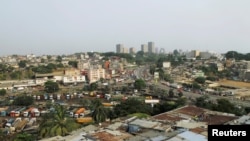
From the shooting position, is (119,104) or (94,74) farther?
(94,74)

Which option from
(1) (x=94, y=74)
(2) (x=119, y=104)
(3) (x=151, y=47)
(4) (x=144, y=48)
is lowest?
(2) (x=119, y=104)

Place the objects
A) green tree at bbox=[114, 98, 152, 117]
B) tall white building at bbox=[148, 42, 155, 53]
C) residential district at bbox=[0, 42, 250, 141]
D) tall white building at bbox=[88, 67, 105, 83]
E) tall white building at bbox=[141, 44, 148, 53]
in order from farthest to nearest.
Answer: tall white building at bbox=[148, 42, 155, 53]
tall white building at bbox=[141, 44, 148, 53]
tall white building at bbox=[88, 67, 105, 83]
green tree at bbox=[114, 98, 152, 117]
residential district at bbox=[0, 42, 250, 141]

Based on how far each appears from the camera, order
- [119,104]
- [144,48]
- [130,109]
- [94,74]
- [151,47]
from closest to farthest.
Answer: [130,109]
[119,104]
[94,74]
[144,48]
[151,47]

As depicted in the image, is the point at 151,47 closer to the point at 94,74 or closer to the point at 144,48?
the point at 144,48

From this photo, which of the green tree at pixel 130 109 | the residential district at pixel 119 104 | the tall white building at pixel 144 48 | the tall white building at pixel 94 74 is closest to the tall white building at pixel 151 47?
the tall white building at pixel 144 48

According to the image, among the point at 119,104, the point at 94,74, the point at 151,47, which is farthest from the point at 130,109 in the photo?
the point at 151,47

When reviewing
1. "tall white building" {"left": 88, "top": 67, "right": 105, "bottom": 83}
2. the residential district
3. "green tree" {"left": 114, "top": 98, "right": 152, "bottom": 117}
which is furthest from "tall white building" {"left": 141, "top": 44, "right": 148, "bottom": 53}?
"green tree" {"left": 114, "top": 98, "right": 152, "bottom": 117}

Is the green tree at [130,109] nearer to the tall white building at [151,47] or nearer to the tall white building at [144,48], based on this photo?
the tall white building at [144,48]

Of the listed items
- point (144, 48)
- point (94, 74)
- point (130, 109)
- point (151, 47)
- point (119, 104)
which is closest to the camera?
point (130, 109)

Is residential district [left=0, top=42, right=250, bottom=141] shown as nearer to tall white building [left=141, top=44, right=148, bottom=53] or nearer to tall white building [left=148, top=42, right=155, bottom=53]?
tall white building [left=141, top=44, right=148, bottom=53]

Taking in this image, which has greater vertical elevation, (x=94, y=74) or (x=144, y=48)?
(x=144, y=48)
